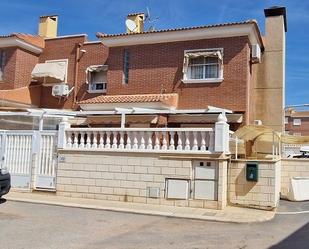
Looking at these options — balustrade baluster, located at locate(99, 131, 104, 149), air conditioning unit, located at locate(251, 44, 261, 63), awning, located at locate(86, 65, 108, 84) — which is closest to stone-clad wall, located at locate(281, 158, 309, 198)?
air conditioning unit, located at locate(251, 44, 261, 63)

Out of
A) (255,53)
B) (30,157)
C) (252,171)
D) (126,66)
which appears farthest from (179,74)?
(252,171)

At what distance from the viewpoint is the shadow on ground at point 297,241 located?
8.91m

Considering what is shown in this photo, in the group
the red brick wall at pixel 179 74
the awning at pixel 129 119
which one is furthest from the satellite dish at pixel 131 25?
the awning at pixel 129 119

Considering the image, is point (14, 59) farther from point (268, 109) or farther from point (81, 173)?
point (268, 109)

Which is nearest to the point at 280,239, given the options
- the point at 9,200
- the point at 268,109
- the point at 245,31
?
the point at 9,200

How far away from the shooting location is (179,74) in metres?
21.6

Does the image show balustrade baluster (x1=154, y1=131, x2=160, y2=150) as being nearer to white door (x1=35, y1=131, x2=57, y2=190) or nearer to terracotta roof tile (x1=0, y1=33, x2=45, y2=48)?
white door (x1=35, y1=131, x2=57, y2=190)

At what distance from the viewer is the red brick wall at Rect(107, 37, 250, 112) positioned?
66.8 ft

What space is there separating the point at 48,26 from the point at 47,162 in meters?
14.5

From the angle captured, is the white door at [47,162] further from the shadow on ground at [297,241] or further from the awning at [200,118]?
the shadow on ground at [297,241]

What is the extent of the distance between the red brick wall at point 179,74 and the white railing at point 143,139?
22.3 ft

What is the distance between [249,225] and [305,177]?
22.6 ft

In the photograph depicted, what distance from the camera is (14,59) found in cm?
2512

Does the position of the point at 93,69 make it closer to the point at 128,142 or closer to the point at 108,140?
the point at 108,140
